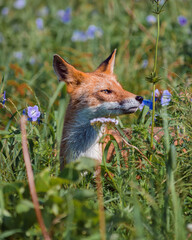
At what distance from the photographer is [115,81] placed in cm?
458

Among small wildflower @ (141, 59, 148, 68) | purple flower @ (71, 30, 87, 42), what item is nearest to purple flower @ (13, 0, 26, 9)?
purple flower @ (71, 30, 87, 42)

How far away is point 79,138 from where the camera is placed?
4.16m

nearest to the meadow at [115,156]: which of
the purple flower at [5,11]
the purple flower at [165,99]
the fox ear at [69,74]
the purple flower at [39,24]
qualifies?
the purple flower at [165,99]

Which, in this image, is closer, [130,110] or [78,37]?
[130,110]

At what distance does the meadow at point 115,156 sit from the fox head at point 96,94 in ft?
0.79

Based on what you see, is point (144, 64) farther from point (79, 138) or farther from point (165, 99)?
point (79, 138)

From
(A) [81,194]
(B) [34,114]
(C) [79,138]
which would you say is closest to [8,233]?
(A) [81,194]

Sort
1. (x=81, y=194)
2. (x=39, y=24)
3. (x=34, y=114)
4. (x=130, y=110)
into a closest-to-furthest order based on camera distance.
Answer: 1. (x=81, y=194)
2. (x=34, y=114)
3. (x=130, y=110)
4. (x=39, y=24)

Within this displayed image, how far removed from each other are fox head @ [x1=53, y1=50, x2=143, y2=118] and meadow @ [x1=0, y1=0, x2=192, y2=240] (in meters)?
0.24

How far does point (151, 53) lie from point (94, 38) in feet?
4.82

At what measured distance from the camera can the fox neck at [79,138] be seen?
4051mm

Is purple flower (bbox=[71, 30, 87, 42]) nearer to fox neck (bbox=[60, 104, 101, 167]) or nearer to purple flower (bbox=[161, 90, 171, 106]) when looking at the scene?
fox neck (bbox=[60, 104, 101, 167])

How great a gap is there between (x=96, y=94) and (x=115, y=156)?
0.80 metres

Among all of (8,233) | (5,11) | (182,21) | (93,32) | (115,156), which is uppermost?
Answer: (5,11)
